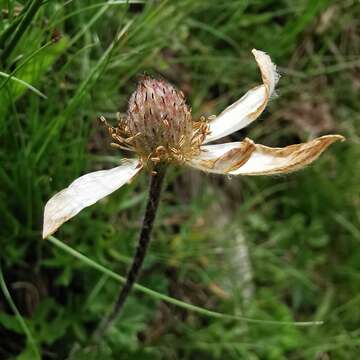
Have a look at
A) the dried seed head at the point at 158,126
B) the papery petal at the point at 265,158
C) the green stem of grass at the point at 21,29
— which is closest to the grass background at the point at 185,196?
the green stem of grass at the point at 21,29

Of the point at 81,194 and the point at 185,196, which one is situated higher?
the point at 81,194

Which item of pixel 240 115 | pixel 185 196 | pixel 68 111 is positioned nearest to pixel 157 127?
pixel 240 115

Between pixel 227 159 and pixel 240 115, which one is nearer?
pixel 227 159

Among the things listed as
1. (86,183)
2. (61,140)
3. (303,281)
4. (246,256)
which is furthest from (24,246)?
(303,281)

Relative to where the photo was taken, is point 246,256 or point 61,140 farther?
point 246,256

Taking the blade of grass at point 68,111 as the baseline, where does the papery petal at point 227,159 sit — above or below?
below

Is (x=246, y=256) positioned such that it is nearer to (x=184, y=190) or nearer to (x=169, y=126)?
(x=184, y=190)

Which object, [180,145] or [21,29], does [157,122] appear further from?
[21,29]

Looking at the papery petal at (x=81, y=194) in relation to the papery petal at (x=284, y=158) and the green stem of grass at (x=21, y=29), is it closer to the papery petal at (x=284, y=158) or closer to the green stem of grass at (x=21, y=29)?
Answer: the papery petal at (x=284, y=158)
